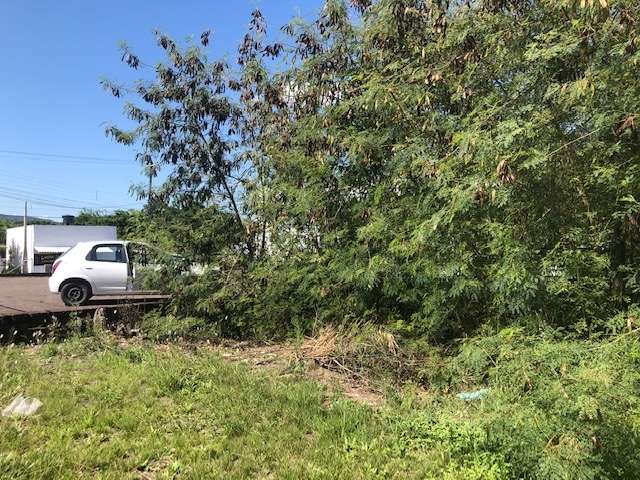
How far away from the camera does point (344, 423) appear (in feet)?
16.1

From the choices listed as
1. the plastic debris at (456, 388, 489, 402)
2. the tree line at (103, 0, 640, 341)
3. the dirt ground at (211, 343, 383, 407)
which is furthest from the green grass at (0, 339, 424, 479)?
the tree line at (103, 0, 640, 341)

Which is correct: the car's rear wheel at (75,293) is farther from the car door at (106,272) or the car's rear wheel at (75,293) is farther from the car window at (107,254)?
the car window at (107,254)

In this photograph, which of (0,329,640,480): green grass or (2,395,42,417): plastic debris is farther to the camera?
(2,395,42,417): plastic debris

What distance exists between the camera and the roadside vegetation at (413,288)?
416 cm

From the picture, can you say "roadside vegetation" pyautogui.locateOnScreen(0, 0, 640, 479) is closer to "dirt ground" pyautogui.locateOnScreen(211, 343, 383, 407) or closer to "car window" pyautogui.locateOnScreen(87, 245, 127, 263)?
"dirt ground" pyautogui.locateOnScreen(211, 343, 383, 407)

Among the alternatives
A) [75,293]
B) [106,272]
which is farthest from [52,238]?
[106,272]

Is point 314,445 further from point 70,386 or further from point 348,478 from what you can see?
point 70,386

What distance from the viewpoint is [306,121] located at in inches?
339

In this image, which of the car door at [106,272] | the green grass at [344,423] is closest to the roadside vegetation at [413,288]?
the green grass at [344,423]

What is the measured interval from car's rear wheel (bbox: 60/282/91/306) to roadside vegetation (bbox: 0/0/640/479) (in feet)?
14.8

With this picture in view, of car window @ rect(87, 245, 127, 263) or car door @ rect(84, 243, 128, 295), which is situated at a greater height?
car window @ rect(87, 245, 127, 263)

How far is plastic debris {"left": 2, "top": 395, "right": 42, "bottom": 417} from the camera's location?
194 inches

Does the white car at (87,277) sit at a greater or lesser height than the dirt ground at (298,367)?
greater

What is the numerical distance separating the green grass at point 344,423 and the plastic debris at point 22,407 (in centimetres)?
10
